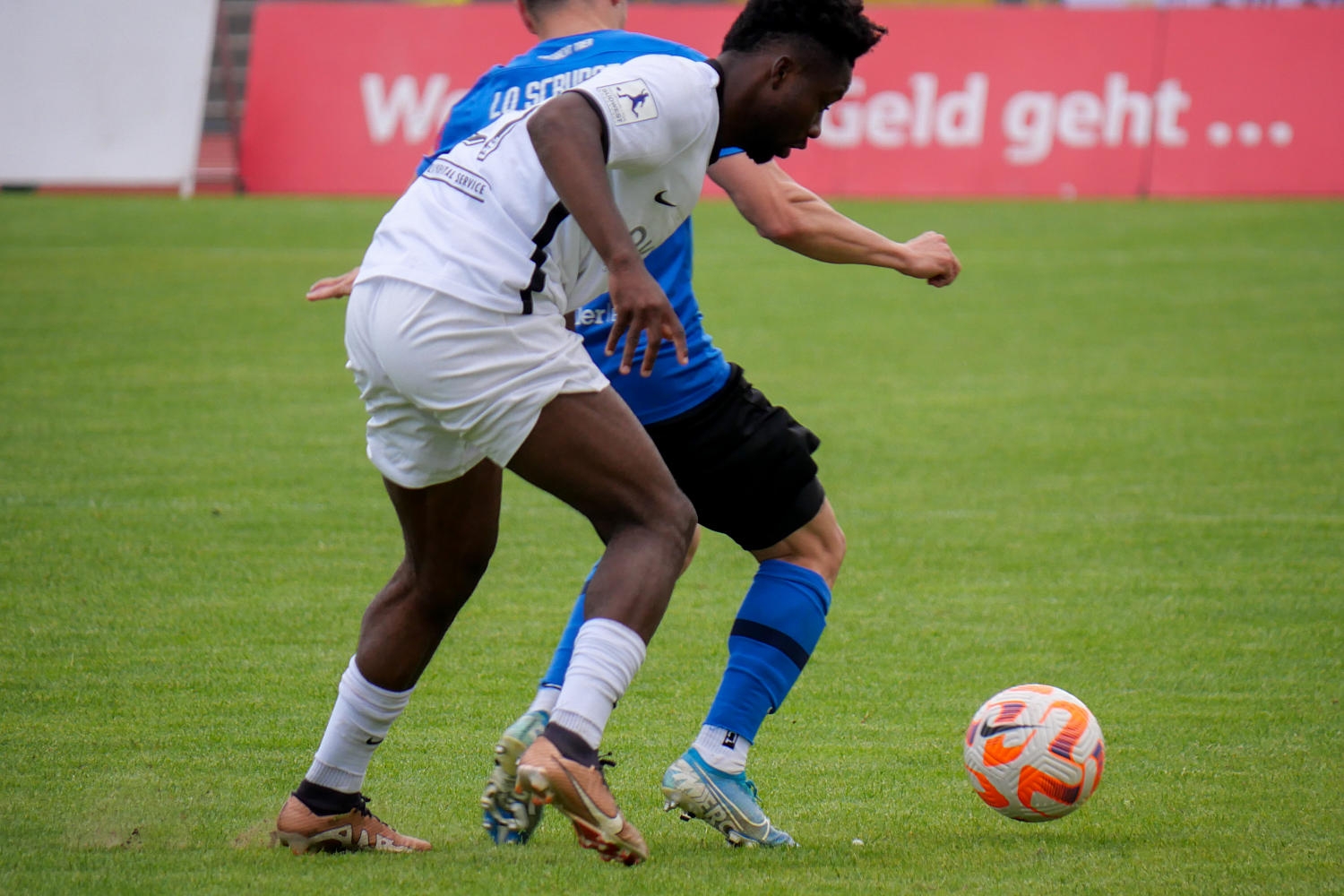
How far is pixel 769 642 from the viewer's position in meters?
3.73

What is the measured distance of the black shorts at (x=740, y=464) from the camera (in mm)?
3693

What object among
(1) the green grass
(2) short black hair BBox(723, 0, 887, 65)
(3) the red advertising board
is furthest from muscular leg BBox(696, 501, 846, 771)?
(3) the red advertising board

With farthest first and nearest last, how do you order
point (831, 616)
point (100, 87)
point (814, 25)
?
point (100, 87) → point (831, 616) → point (814, 25)

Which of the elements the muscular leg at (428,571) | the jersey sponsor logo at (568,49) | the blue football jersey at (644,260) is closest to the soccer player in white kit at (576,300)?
the muscular leg at (428,571)

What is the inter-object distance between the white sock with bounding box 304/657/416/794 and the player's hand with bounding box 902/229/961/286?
1.55 metres

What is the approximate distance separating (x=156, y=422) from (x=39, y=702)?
15.5 ft

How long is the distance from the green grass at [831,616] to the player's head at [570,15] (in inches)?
76.5

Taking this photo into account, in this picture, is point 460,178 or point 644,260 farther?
point 644,260

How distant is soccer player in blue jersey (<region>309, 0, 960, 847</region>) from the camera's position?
356cm

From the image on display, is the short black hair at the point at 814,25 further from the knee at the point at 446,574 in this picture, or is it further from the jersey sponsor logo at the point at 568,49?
the knee at the point at 446,574

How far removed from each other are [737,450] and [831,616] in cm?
215

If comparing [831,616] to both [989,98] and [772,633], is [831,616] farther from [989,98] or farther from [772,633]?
[989,98]

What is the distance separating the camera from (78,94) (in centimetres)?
1989

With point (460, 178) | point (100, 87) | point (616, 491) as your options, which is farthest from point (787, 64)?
point (100, 87)
